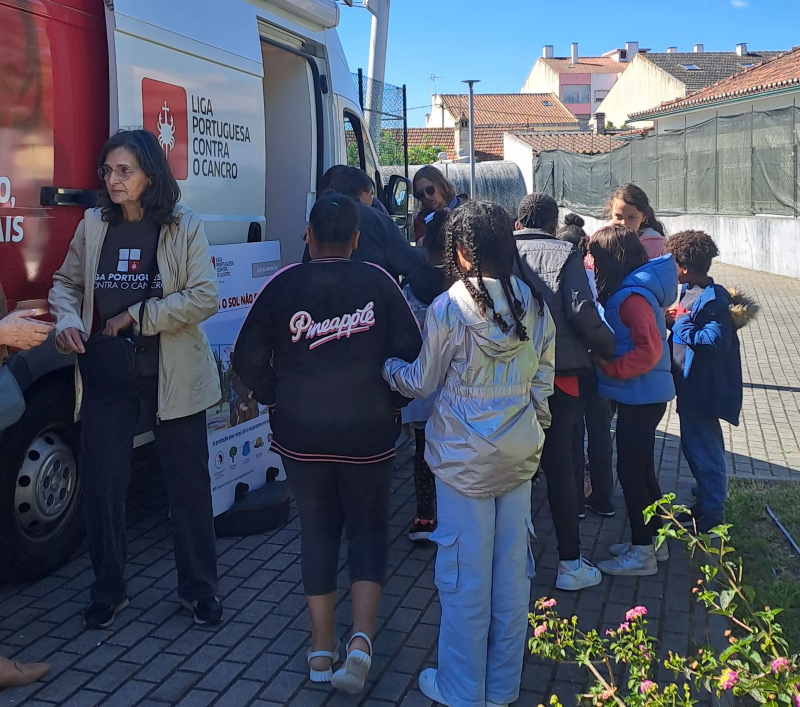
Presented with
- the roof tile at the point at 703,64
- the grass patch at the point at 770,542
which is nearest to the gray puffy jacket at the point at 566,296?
the grass patch at the point at 770,542

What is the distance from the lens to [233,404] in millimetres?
4820

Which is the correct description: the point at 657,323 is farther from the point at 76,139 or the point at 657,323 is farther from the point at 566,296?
the point at 76,139

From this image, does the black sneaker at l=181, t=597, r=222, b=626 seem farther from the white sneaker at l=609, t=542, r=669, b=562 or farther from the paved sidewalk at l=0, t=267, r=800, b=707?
the white sneaker at l=609, t=542, r=669, b=562

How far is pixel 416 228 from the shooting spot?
7.34 m

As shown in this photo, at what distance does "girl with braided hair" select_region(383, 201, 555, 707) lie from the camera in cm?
309

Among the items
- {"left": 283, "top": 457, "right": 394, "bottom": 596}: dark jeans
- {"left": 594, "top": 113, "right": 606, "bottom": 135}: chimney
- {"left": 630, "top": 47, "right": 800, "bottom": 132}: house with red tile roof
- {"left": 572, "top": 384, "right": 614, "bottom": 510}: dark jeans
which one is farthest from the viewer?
{"left": 594, "top": 113, "right": 606, "bottom": 135}: chimney

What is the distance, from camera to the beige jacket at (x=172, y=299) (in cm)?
364

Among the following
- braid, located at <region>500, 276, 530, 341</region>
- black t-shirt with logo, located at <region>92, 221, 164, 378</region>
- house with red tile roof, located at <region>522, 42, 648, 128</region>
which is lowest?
braid, located at <region>500, 276, 530, 341</region>

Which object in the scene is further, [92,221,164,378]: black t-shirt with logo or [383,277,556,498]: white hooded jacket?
[92,221,164,378]: black t-shirt with logo

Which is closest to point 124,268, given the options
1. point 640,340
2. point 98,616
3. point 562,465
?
point 98,616

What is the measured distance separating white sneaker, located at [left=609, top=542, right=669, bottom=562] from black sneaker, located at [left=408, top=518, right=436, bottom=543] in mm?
946

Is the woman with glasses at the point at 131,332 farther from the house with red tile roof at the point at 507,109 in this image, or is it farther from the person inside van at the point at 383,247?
the house with red tile roof at the point at 507,109

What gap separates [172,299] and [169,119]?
1.43m

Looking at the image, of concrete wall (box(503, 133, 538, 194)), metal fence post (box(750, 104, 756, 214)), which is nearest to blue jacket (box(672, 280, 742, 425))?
metal fence post (box(750, 104, 756, 214))
